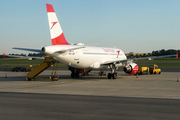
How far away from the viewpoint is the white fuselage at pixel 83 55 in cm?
2516

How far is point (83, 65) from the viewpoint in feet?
96.0

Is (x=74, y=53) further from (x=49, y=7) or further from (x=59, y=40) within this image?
(x=49, y=7)

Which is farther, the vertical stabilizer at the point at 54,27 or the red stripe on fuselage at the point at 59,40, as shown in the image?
the vertical stabilizer at the point at 54,27

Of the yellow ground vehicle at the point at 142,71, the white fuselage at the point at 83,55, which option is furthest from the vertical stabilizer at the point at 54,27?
the yellow ground vehicle at the point at 142,71

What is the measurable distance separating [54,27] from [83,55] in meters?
5.22

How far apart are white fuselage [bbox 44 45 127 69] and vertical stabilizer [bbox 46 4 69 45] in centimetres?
131

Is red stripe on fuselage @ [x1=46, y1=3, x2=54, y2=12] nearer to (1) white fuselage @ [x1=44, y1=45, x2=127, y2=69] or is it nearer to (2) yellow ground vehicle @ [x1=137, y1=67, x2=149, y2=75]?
(1) white fuselage @ [x1=44, y1=45, x2=127, y2=69]

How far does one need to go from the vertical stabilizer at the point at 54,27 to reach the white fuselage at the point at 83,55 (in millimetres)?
1309

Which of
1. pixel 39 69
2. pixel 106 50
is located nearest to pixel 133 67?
pixel 106 50

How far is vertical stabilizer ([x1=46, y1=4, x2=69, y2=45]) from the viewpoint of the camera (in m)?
26.3

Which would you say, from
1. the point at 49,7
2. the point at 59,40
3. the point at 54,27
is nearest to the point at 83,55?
the point at 59,40

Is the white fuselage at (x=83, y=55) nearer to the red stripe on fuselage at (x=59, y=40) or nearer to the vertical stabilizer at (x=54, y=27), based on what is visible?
the red stripe on fuselage at (x=59, y=40)

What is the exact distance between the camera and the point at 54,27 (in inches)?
1047

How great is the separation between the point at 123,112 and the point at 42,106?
14.4ft
